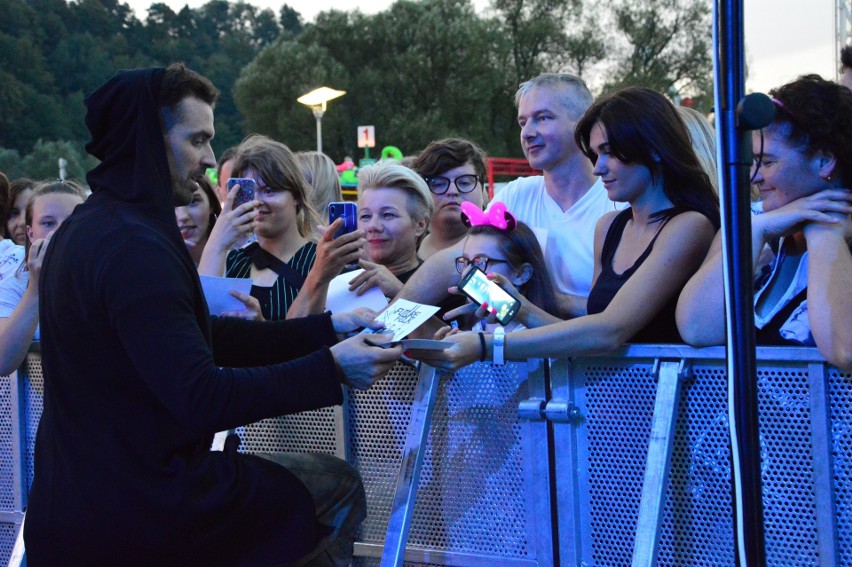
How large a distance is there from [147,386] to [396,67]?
48.7m

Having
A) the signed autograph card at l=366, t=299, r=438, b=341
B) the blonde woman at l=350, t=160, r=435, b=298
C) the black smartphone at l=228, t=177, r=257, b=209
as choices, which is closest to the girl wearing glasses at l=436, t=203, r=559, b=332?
the signed autograph card at l=366, t=299, r=438, b=341

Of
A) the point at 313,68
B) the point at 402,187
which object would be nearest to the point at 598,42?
the point at 313,68

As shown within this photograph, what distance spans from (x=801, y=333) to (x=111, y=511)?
77.9 inches

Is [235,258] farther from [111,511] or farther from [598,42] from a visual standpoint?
[598,42]

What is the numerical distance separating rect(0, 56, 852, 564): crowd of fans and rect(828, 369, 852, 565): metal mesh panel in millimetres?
117

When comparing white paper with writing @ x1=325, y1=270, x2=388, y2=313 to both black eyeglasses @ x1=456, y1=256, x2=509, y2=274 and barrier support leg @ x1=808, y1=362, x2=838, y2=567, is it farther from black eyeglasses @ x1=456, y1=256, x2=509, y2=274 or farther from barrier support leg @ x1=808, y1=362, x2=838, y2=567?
barrier support leg @ x1=808, y1=362, x2=838, y2=567

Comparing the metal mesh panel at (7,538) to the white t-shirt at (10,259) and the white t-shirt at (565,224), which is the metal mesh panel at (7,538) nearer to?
the white t-shirt at (10,259)

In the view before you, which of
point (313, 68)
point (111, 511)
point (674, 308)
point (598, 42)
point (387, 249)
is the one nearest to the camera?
point (111, 511)

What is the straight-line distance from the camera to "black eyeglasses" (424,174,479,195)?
16.0 ft

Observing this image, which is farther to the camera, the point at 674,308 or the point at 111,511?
the point at 674,308

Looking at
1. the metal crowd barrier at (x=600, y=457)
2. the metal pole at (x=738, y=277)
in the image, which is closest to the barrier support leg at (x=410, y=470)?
the metal crowd barrier at (x=600, y=457)

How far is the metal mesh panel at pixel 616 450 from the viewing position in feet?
9.64

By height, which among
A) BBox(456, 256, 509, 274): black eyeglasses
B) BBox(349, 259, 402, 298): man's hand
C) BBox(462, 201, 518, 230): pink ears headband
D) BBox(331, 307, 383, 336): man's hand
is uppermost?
BBox(462, 201, 518, 230): pink ears headband

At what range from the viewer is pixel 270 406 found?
2.61 m
